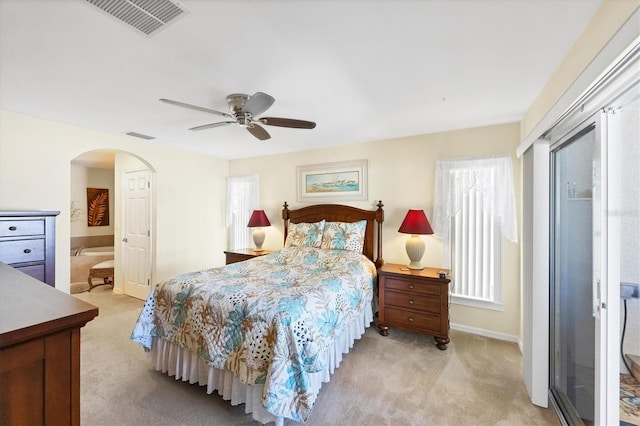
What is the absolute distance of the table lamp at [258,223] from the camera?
4309mm

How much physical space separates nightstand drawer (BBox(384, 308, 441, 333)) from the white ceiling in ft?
6.78

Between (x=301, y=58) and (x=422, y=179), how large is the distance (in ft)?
7.29

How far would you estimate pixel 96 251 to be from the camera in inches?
224

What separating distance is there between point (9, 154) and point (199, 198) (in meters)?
2.24

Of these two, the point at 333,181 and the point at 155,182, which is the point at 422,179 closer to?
the point at 333,181

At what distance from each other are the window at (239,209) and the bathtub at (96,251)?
8.74 ft

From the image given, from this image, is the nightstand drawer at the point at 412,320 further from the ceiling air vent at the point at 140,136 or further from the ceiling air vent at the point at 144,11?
the ceiling air vent at the point at 140,136

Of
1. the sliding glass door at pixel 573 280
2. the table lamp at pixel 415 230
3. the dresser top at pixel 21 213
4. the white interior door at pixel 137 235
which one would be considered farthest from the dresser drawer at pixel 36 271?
the sliding glass door at pixel 573 280

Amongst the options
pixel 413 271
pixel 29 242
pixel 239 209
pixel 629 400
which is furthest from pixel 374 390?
pixel 239 209

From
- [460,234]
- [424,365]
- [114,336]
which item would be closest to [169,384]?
[114,336]

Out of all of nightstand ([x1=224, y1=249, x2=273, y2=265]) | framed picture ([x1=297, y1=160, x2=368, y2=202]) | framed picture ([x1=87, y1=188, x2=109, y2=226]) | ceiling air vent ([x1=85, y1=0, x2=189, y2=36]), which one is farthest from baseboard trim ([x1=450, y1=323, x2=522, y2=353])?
framed picture ([x1=87, y1=188, x2=109, y2=226])

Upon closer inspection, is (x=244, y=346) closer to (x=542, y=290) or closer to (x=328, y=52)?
(x=328, y=52)

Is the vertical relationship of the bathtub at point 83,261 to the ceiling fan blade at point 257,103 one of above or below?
below

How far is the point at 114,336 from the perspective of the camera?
9.75 feet
